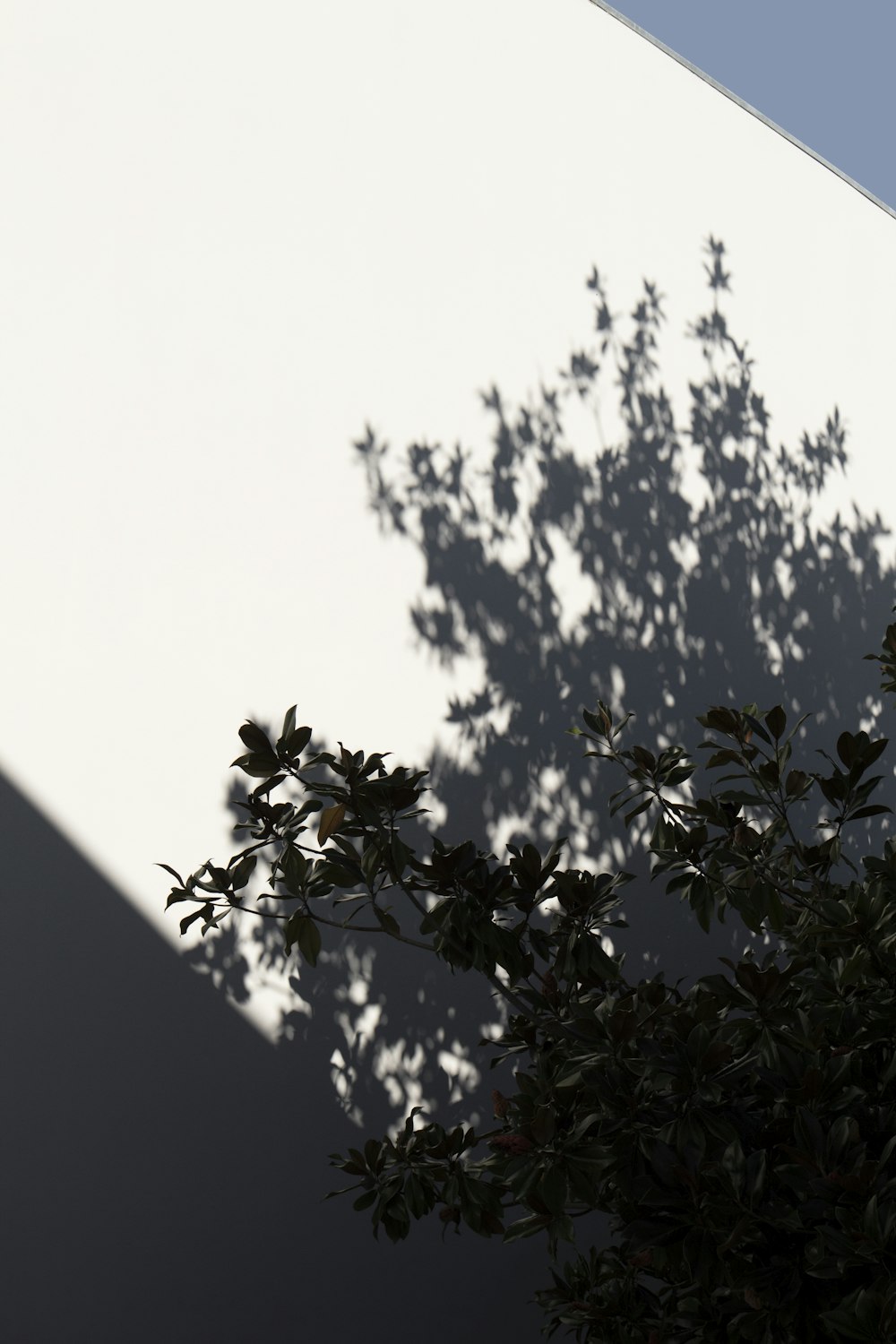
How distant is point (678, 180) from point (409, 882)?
4.93 meters

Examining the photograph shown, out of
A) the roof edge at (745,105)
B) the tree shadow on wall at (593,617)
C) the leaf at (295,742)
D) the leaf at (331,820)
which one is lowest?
the leaf at (331,820)

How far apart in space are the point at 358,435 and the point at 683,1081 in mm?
2905

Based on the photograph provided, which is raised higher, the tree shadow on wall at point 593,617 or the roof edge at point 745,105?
the roof edge at point 745,105

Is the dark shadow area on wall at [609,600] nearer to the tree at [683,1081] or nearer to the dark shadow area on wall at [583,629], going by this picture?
the dark shadow area on wall at [583,629]

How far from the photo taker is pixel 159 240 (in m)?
3.91

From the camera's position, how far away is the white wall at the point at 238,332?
11.7 ft

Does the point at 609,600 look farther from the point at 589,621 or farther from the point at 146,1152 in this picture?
the point at 146,1152

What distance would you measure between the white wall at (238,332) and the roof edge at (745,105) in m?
0.43

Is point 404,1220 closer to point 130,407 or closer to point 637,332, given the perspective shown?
point 130,407

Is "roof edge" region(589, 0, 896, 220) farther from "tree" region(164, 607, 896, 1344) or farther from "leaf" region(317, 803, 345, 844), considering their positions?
"leaf" region(317, 803, 345, 844)

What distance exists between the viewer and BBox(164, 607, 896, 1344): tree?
2.19 m

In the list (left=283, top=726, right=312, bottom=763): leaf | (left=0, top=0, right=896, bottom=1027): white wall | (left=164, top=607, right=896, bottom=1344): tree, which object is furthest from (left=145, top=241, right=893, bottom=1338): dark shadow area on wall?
(left=283, top=726, right=312, bottom=763): leaf

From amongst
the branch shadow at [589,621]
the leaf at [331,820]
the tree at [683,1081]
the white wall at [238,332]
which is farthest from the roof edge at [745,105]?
the leaf at [331,820]

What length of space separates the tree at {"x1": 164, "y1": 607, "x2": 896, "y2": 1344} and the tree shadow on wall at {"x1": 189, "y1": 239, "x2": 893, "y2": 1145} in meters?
1.14
